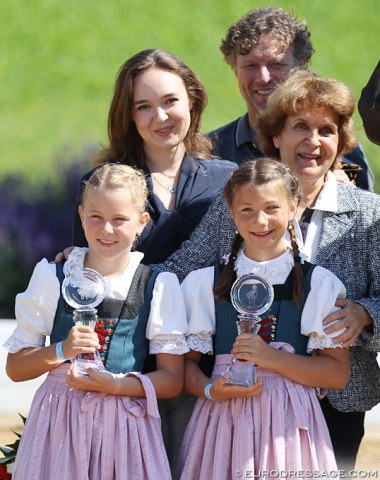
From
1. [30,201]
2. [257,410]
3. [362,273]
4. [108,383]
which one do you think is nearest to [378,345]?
[362,273]

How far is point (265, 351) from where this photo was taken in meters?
3.43

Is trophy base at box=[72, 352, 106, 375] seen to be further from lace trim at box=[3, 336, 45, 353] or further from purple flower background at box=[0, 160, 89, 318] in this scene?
purple flower background at box=[0, 160, 89, 318]

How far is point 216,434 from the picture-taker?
137 inches

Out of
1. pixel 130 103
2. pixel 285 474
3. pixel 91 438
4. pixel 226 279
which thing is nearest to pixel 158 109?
pixel 130 103

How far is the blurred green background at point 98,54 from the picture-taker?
7.35 metres

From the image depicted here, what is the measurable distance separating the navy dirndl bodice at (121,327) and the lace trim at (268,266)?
0.33m

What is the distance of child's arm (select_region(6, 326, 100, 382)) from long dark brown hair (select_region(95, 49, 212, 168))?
1.03 metres

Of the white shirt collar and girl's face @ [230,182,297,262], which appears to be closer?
girl's face @ [230,182,297,262]

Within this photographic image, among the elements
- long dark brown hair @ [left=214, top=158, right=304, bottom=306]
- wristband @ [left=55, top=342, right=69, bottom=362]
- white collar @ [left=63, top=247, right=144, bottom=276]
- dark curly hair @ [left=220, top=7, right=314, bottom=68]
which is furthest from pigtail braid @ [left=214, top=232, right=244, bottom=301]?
dark curly hair @ [left=220, top=7, right=314, bottom=68]

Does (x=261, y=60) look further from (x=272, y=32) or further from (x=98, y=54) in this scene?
(x=98, y=54)

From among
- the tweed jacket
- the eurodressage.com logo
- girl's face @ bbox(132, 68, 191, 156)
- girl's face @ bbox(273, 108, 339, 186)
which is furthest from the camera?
girl's face @ bbox(132, 68, 191, 156)

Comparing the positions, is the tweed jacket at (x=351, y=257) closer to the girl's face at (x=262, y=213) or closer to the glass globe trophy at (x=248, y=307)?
the girl's face at (x=262, y=213)

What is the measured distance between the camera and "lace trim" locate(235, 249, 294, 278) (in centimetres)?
360

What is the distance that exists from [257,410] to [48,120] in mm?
4783
